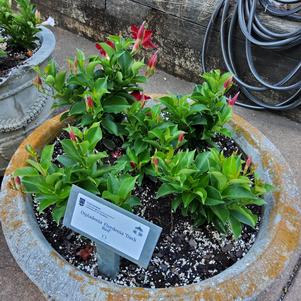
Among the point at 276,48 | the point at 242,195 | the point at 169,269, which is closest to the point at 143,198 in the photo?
the point at 169,269

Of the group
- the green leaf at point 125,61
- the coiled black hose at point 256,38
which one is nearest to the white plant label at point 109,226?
the green leaf at point 125,61

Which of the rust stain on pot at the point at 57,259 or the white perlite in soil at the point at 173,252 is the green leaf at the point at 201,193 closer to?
the white perlite in soil at the point at 173,252

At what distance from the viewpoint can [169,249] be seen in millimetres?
1216

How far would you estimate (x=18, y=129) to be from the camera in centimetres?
187

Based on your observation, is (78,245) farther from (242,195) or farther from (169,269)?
(242,195)

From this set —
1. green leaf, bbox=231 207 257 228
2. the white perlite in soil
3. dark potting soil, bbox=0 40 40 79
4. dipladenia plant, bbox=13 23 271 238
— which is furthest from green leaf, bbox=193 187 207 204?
dark potting soil, bbox=0 40 40 79

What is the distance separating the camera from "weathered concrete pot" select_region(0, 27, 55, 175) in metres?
1.73

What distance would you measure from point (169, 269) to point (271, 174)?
46 cm

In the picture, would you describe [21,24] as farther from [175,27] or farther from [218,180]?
[218,180]

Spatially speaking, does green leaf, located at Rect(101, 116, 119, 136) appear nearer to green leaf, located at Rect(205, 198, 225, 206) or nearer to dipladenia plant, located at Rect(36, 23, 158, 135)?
dipladenia plant, located at Rect(36, 23, 158, 135)

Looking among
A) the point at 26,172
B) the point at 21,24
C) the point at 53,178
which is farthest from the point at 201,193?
the point at 21,24

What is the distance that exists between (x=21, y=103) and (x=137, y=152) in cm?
83

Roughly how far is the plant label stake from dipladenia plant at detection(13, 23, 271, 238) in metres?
0.09

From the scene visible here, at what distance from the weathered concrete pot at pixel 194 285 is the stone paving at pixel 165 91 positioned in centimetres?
57
